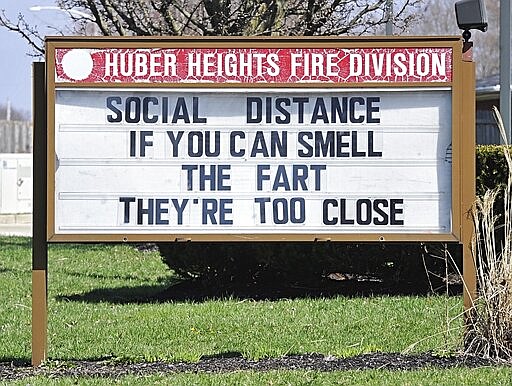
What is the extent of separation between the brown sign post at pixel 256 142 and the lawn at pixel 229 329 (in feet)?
3.17

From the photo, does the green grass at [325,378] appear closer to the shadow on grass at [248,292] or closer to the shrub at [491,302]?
the shrub at [491,302]

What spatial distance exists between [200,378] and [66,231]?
4.68 feet

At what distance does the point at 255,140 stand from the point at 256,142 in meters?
0.02

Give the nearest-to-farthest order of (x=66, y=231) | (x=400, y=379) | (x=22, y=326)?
1. (x=400, y=379)
2. (x=66, y=231)
3. (x=22, y=326)

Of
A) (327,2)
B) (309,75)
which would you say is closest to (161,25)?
(327,2)

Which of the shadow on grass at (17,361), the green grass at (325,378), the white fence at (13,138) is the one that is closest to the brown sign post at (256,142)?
the shadow on grass at (17,361)

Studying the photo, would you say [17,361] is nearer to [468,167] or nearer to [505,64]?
[468,167]

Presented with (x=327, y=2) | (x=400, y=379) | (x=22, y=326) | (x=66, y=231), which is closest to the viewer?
(x=400, y=379)

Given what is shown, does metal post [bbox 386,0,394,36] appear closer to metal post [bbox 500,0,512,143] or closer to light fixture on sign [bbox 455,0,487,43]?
metal post [bbox 500,0,512,143]

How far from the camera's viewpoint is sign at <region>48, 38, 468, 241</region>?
7.20 metres

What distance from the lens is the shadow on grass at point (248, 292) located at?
11.3 m

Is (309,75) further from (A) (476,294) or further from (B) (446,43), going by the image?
(A) (476,294)

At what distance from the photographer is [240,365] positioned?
7301 millimetres

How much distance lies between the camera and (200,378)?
6.69m
